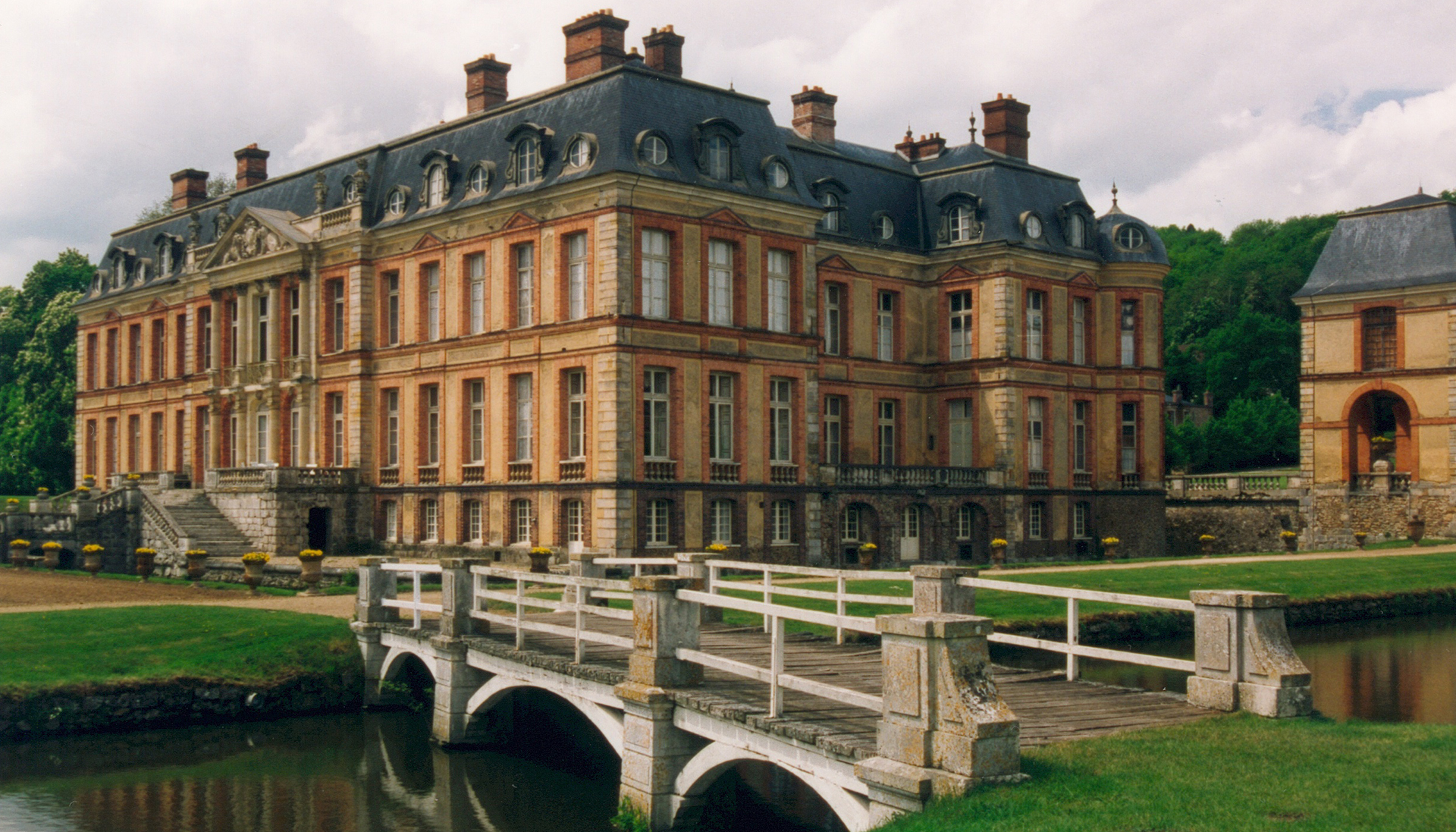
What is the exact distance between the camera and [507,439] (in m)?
35.2

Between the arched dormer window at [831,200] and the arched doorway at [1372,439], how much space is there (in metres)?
20.1

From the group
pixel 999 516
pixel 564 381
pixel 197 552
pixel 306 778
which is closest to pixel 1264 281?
pixel 999 516

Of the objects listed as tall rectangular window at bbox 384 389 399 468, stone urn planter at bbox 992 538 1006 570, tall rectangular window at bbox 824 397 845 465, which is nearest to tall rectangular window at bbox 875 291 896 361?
tall rectangular window at bbox 824 397 845 465

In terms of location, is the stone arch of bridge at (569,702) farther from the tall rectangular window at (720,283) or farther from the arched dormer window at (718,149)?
the arched dormer window at (718,149)

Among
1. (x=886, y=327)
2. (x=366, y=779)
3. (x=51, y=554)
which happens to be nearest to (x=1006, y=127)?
(x=886, y=327)

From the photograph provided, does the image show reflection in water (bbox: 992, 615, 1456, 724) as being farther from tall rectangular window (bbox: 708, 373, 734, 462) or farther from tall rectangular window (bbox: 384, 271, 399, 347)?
tall rectangular window (bbox: 384, 271, 399, 347)

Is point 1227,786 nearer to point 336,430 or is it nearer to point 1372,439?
point 336,430

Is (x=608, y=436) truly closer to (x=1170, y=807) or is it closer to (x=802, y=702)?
(x=802, y=702)

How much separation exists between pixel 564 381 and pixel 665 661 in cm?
2056

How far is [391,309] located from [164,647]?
1916cm

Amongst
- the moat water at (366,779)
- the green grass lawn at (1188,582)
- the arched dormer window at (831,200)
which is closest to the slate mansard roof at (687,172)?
the arched dormer window at (831,200)

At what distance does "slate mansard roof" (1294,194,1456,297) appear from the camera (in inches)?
1849

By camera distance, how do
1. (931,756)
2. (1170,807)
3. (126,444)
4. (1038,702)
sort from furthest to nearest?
Result: (126,444) → (1038,702) → (931,756) → (1170,807)

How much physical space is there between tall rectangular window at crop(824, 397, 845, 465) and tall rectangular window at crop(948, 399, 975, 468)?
3827mm
